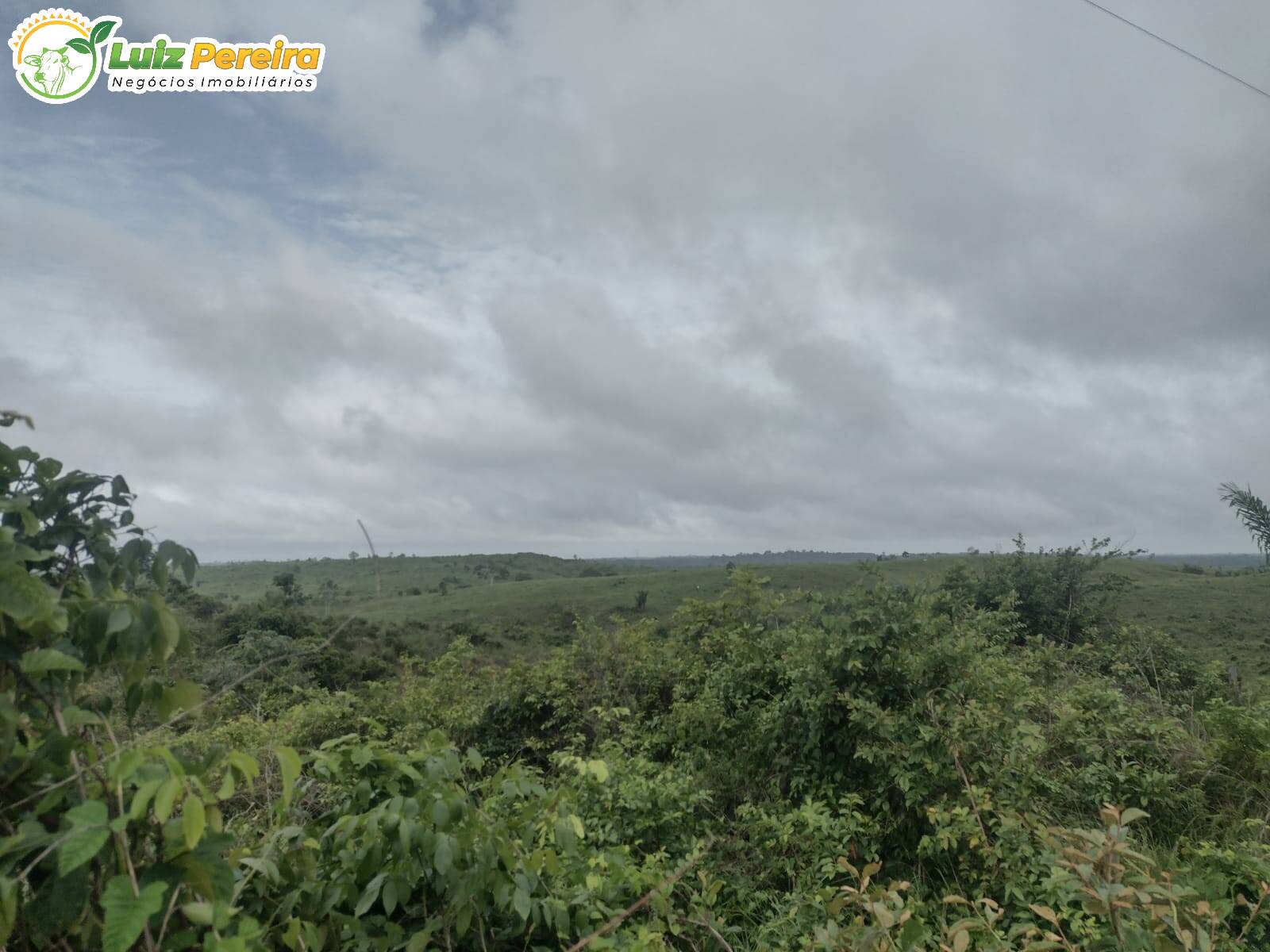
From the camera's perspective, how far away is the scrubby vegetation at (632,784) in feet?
4.88

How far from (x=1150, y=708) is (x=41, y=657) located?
8413mm

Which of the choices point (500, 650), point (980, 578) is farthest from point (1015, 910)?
point (500, 650)

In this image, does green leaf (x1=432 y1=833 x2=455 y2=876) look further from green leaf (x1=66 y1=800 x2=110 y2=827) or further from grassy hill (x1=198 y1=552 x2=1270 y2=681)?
green leaf (x1=66 y1=800 x2=110 y2=827)

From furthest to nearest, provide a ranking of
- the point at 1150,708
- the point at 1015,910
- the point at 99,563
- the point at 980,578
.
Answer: the point at 980,578, the point at 1150,708, the point at 1015,910, the point at 99,563

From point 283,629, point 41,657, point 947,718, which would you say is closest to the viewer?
point 41,657

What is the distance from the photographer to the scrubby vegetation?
149cm

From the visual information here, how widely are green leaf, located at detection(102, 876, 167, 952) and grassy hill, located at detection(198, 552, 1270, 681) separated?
65cm

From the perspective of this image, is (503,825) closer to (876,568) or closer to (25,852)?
(25,852)

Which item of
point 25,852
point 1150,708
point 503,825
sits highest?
point 25,852

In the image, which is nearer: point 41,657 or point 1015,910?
point 41,657

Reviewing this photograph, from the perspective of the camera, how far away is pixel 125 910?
4.35 feet

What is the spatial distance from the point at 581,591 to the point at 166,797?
3505cm

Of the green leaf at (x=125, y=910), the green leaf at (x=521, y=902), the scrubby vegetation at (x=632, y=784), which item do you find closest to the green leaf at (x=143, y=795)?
the scrubby vegetation at (x=632, y=784)

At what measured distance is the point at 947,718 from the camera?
5.09m
